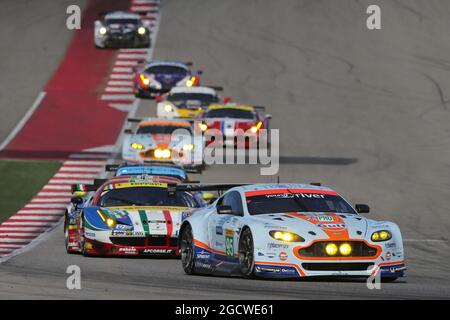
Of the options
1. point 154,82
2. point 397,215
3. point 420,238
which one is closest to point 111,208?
point 420,238

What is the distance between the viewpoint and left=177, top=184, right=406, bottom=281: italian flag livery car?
582 inches

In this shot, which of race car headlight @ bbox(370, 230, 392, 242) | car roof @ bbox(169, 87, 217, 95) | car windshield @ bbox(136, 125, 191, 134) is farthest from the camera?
car roof @ bbox(169, 87, 217, 95)

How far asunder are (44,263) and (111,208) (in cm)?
180

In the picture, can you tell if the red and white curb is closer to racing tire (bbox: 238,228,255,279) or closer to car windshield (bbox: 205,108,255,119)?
car windshield (bbox: 205,108,255,119)

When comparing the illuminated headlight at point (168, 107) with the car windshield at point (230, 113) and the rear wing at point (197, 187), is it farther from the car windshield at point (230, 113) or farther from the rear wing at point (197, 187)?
the rear wing at point (197, 187)

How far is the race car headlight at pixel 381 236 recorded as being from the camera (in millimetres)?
14992

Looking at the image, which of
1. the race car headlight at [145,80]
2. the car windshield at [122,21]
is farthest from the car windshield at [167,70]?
the car windshield at [122,21]

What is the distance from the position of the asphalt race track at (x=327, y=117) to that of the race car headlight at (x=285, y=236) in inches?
20.2

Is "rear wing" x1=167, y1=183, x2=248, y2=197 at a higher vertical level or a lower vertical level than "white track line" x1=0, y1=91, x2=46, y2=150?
lower

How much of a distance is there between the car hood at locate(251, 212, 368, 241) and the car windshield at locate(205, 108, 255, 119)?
63.2 ft

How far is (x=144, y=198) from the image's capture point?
19922mm

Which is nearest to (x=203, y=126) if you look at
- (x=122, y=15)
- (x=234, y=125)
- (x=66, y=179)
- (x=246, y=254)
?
(x=234, y=125)

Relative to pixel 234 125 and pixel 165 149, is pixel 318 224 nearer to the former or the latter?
pixel 165 149
